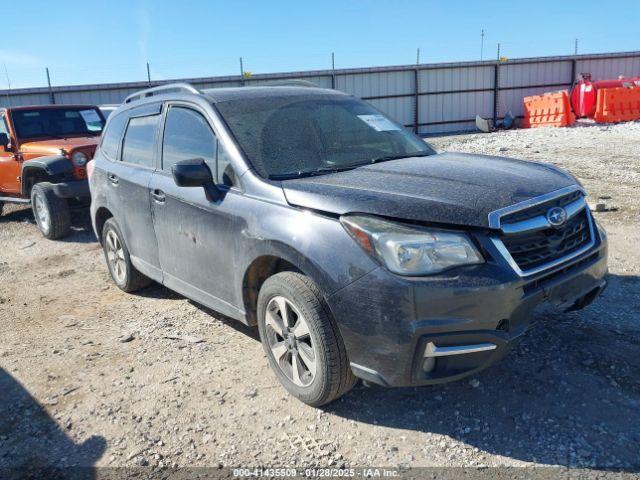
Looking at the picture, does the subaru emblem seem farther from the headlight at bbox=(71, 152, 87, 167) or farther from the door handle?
the headlight at bbox=(71, 152, 87, 167)

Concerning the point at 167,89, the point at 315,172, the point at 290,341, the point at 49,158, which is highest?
the point at 167,89

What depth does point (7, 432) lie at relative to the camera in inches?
120

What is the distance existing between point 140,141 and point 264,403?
255 centimetres

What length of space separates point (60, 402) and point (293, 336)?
1567mm

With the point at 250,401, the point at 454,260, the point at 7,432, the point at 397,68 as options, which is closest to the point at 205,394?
the point at 250,401

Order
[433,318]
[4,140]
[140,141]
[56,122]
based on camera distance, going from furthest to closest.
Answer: [56,122] → [4,140] → [140,141] → [433,318]

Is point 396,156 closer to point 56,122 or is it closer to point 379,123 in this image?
point 379,123

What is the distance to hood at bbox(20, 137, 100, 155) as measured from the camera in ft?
25.3

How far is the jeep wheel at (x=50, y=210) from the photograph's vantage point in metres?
7.53

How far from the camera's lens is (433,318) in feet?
7.99

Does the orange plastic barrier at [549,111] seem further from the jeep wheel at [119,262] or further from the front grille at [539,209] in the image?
the front grille at [539,209]

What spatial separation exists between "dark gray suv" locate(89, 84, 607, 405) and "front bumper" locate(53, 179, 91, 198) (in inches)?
144

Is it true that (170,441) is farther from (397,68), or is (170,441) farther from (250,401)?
(397,68)

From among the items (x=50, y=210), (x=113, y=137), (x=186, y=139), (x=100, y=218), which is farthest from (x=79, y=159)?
(x=186, y=139)
